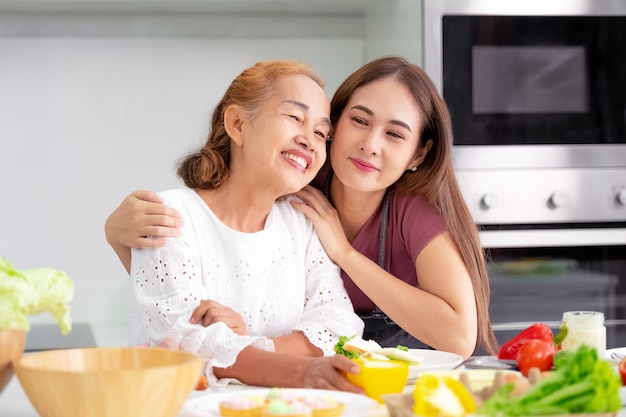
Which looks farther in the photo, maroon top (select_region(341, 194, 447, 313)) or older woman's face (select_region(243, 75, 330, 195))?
maroon top (select_region(341, 194, 447, 313))

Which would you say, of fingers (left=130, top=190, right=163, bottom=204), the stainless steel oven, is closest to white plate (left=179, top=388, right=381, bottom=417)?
fingers (left=130, top=190, right=163, bottom=204)

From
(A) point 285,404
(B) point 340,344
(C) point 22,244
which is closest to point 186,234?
(B) point 340,344

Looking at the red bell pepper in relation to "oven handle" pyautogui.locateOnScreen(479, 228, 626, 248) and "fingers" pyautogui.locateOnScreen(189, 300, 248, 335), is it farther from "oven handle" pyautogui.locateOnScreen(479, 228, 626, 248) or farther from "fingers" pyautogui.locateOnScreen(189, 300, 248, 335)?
"oven handle" pyautogui.locateOnScreen(479, 228, 626, 248)

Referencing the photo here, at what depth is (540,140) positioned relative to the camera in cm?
265

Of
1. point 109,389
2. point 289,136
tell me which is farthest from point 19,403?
point 289,136

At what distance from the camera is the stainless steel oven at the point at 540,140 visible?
8.55 ft

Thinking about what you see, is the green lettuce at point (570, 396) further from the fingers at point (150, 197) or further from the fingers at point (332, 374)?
the fingers at point (150, 197)

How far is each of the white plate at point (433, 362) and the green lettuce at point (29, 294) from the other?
1.74 ft

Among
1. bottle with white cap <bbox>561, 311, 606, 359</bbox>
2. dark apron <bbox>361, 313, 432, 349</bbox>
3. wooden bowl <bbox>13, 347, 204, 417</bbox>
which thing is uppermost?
wooden bowl <bbox>13, 347, 204, 417</bbox>

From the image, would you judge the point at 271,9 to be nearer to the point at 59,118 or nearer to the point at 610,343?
the point at 59,118

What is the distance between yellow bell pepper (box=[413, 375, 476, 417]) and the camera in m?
0.95

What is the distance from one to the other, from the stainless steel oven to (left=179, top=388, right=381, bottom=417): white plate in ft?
5.14

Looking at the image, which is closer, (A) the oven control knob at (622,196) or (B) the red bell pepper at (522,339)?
(B) the red bell pepper at (522,339)

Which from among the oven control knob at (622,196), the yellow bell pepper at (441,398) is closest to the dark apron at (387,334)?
the oven control knob at (622,196)
